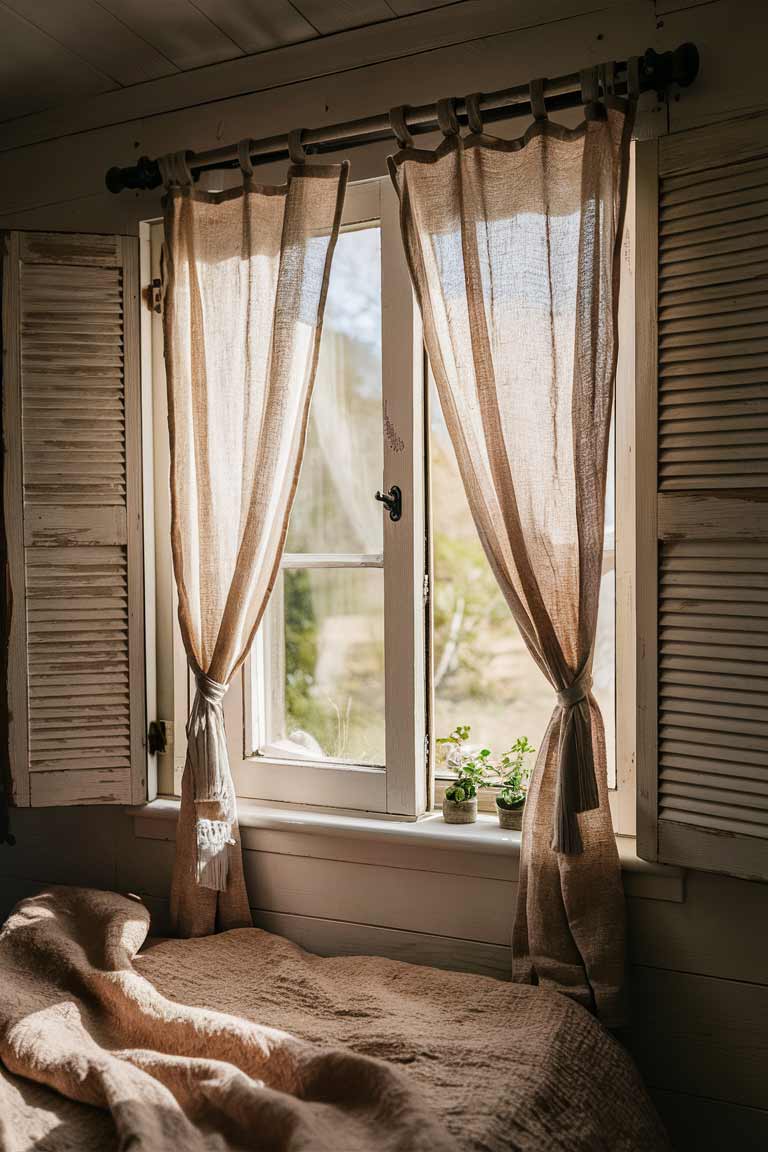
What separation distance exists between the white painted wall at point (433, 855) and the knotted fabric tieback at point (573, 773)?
18 cm

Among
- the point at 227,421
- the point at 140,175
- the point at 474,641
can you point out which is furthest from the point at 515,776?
the point at 474,641

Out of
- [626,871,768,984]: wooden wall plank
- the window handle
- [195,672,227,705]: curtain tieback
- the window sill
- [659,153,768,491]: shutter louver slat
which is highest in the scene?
[659,153,768,491]: shutter louver slat

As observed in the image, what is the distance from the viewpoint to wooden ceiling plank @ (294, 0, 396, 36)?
1908 mm

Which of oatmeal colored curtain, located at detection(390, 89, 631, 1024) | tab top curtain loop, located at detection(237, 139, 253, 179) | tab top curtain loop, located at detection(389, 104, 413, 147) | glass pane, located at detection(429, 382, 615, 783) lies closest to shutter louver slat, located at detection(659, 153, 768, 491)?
oatmeal colored curtain, located at detection(390, 89, 631, 1024)

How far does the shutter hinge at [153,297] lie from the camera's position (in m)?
2.25

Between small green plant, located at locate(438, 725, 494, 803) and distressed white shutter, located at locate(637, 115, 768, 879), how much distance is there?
0.38 metres

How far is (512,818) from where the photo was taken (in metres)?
1.91

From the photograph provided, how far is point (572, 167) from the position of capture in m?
1.73

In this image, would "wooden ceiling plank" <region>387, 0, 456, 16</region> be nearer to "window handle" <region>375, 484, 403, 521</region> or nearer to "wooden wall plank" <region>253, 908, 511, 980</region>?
"window handle" <region>375, 484, 403, 521</region>

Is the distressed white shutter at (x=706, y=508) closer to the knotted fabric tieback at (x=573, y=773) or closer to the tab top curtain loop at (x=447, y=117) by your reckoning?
the knotted fabric tieback at (x=573, y=773)

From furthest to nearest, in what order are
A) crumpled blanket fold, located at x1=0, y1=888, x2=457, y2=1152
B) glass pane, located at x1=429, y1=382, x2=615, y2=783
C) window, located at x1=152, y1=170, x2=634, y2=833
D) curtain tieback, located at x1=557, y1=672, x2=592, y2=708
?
glass pane, located at x1=429, y1=382, x2=615, y2=783 < window, located at x1=152, y1=170, x2=634, y2=833 < curtain tieback, located at x1=557, y1=672, x2=592, y2=708 < crumpled blanket fold, located at x1=0, y1=888, x2=457, y2=1152

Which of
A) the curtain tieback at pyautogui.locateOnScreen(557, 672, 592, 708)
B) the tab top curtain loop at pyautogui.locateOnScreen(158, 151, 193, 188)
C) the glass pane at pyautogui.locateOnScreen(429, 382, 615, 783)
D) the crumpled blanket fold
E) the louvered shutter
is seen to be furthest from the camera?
the glass pane at pyautogui.locateOnScreen(429, 382, 615, 783)

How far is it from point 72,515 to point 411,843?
1070 millimetres

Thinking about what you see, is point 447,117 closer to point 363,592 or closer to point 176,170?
point 176,170
